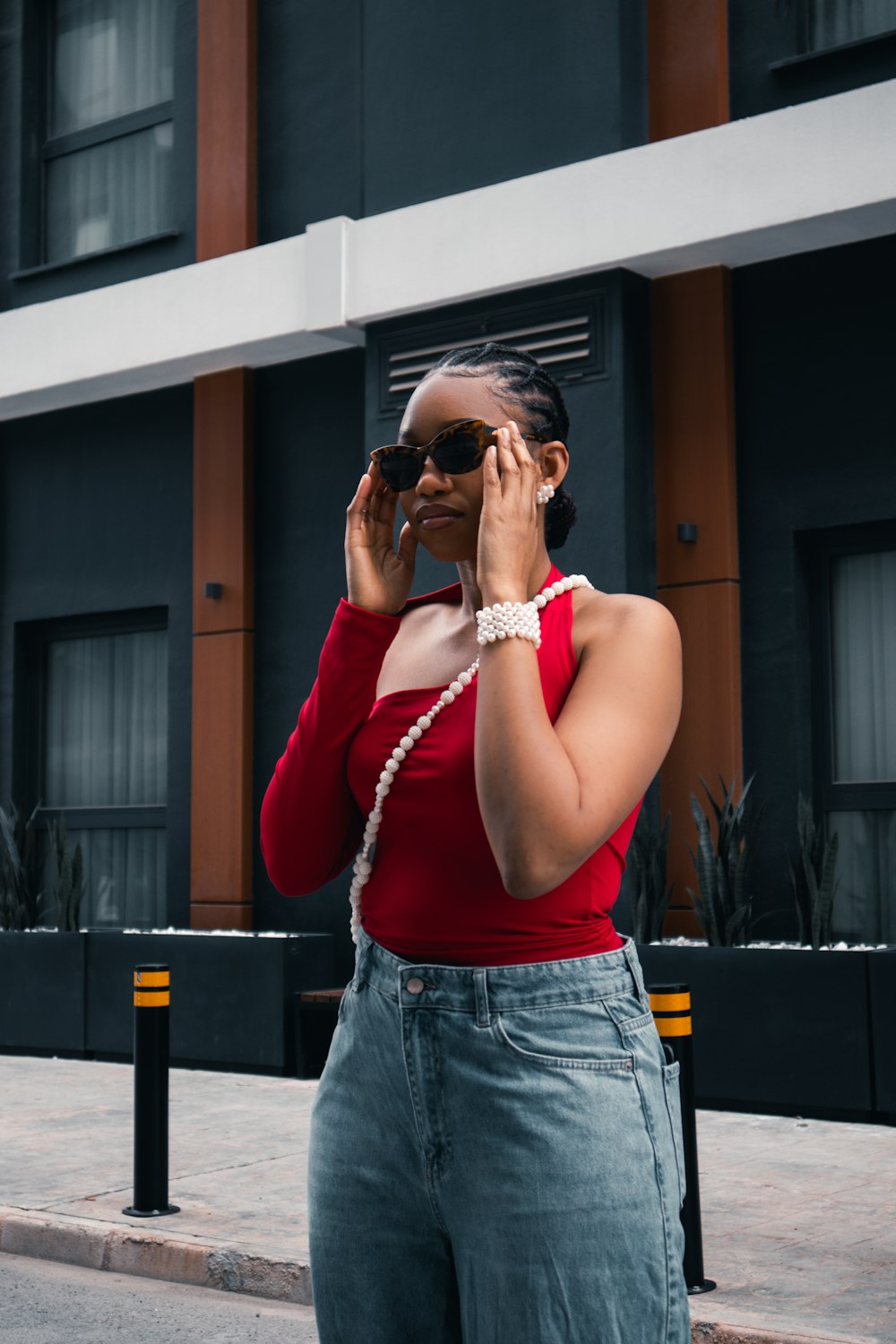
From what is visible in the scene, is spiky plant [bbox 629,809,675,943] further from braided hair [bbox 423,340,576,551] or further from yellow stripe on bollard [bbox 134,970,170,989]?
braided hair [bbox 423,340,576,551]

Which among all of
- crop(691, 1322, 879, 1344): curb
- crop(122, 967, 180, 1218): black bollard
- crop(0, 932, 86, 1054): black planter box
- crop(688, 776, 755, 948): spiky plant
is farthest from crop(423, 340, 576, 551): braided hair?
crop(0, 932, 86, 1054): black planter box

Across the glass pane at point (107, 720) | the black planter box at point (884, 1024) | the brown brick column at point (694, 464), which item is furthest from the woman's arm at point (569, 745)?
the glass pane at point (107, 720)

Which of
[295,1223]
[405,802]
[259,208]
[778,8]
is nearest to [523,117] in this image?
[778,8]

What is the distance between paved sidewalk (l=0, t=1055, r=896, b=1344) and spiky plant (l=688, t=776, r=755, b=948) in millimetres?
926

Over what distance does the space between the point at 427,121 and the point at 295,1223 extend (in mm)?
6765

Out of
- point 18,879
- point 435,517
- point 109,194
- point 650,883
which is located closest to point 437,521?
point 435,517

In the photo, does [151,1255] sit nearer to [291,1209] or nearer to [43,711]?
[291,1209]

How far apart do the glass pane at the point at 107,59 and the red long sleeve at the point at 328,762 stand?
35.1 feet

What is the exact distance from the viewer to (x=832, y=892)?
814 cm

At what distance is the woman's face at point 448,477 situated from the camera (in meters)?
1.87

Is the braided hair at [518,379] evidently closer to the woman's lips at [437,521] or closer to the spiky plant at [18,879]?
the woman's lips at [437,521]

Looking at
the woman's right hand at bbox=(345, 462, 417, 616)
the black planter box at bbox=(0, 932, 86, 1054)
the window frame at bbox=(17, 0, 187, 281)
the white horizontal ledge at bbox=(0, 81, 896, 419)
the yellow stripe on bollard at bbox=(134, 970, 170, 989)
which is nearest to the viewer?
the woman's right hand at bbox=(345, 462, 417, 616)

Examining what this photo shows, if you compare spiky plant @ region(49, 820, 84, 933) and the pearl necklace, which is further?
spiky plant @ region(49, 820, 84, 933)

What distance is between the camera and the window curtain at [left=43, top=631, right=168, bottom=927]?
11492 mm
